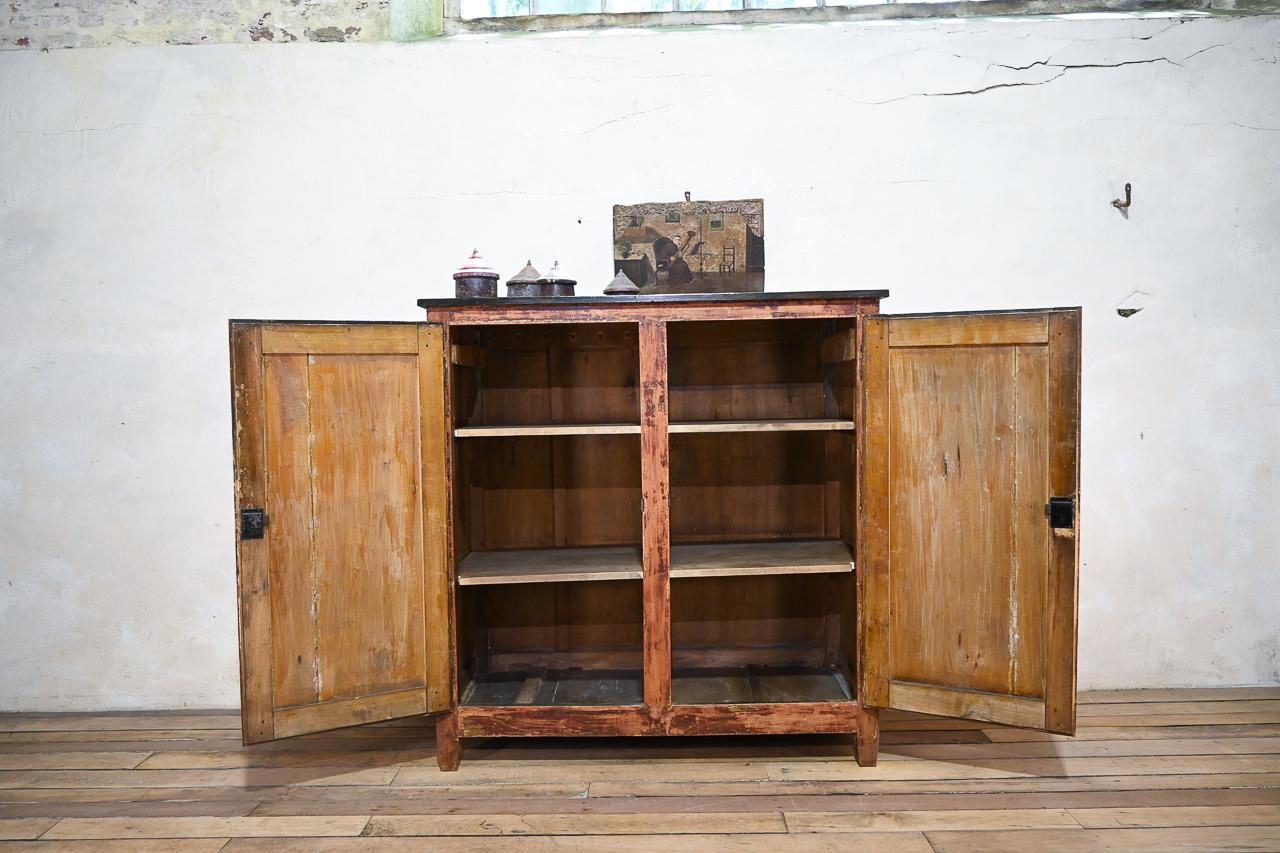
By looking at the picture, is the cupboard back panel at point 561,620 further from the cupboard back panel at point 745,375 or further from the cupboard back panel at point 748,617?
the cupboard back panel at point 745,375

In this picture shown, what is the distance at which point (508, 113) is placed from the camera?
3068mm

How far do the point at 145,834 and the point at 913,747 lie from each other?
2.38 metres

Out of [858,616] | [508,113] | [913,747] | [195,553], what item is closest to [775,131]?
[508,113]

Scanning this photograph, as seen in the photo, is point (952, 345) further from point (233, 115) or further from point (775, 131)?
point (233, 115)

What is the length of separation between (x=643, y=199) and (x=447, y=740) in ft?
6.93

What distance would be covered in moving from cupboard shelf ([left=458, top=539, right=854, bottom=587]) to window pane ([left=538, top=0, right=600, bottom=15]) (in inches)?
86.7

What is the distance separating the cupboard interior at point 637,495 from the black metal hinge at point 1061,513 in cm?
77

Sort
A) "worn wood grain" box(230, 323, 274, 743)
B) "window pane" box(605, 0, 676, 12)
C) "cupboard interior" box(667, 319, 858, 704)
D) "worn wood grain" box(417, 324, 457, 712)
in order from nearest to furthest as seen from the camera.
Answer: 1. "worn wood grain" box(230, 323, 274, 743)
2. "worn wood grain" box(417, 324, 457, 712)
3. "cupboard interior" box(667, 319, 858, 704)
4. "window pane" box(605, 0, 676, 12)

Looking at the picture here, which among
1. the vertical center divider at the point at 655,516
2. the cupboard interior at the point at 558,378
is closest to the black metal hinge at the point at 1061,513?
the vertical center divider at the point at 655,516

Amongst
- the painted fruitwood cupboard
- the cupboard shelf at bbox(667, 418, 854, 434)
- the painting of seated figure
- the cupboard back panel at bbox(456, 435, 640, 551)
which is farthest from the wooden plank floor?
the painting of seated figure

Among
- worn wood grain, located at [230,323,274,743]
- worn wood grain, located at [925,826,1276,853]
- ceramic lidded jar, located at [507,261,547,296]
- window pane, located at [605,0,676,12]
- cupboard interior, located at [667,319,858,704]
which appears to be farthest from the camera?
window pane, located at [605,0,676,12]

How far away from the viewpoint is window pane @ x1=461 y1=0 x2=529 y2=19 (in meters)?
3.17

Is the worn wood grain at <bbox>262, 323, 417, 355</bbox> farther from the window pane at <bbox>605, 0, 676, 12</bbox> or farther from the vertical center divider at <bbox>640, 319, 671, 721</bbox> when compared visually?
the window pane at <bbox>605, 0, 676, 12</bbox>

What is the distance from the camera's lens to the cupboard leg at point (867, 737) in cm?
248
